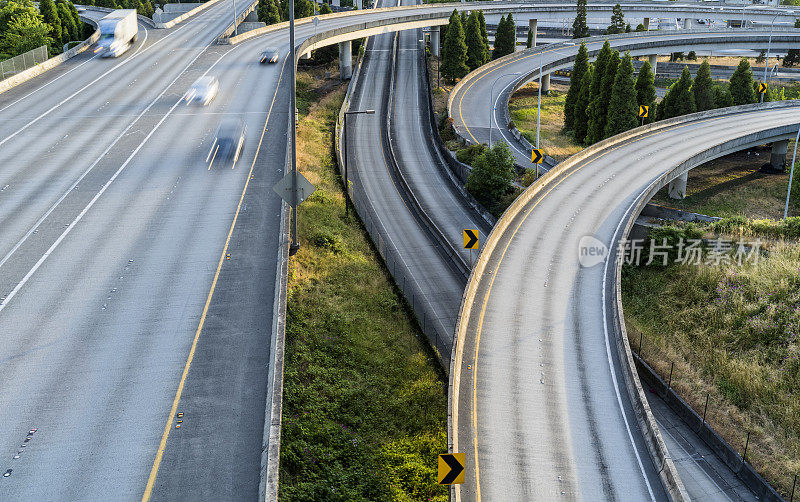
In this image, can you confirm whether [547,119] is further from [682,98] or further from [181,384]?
[181,384]

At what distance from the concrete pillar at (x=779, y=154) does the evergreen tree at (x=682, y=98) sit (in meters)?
9.04

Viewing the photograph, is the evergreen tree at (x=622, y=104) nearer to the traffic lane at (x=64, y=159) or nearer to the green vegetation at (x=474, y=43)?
the green vegetation at (x=474, y=43)

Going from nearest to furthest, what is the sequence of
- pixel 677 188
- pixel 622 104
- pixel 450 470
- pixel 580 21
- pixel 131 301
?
1. pixel 450 470
2. pixel 131 301
3. pixel 677 188
4. pixel 622 104
5. pixel 580 21

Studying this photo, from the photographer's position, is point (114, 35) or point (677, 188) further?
point (114, 35)

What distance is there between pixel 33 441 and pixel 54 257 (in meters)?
11.6

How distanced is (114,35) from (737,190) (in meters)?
60.0

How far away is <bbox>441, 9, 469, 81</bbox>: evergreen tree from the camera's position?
3356 inches

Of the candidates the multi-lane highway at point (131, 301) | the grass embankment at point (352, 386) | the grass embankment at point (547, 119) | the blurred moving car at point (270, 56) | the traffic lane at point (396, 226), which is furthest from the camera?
the grass embankment at point (547, 119)

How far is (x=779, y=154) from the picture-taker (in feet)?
201

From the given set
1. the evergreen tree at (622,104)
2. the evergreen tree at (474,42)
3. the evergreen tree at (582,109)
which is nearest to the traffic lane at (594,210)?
the evergreen tree at (622,104)

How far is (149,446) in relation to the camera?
59.5 ft

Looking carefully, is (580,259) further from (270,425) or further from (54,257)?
(54,257)

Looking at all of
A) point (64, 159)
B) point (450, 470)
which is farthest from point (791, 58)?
point (450, 470)

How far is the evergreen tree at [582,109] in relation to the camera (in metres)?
68.4
